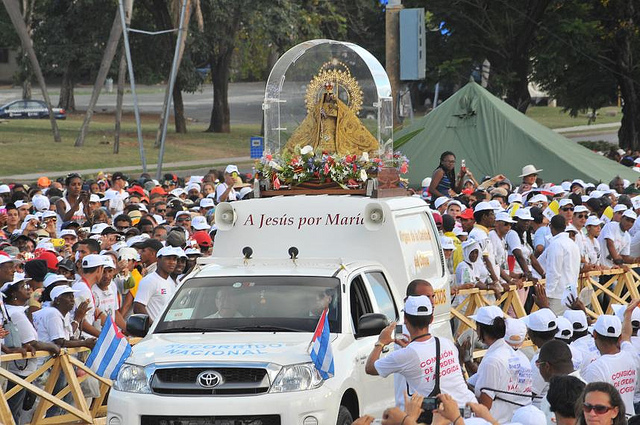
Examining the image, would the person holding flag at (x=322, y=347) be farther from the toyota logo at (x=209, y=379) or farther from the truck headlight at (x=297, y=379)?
the toyota logo at (x=209, y=379)

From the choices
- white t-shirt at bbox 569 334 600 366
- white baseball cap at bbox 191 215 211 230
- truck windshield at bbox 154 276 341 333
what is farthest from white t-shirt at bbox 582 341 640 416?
white baseball cap at bbox 191 215 211 230

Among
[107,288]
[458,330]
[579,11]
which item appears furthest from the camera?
[579,11]

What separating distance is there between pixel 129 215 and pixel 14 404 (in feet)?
22.6

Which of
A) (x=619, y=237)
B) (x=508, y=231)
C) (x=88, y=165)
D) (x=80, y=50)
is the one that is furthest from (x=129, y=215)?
(x=80, y=50)

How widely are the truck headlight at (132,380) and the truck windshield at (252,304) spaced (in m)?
0.70

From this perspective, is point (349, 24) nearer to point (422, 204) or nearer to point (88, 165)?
point (88, 165)

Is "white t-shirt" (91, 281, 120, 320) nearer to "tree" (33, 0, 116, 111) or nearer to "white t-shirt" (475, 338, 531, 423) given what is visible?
"white t-shirt" (475, 338, 531, 423)

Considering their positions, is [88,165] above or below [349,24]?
below

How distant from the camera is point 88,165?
3869cm

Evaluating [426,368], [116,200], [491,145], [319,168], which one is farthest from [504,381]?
[491,145]

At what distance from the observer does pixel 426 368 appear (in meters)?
7.60

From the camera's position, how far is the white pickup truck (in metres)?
8.62

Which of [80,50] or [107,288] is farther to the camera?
[80,50]

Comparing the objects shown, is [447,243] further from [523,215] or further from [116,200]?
[116,200]
